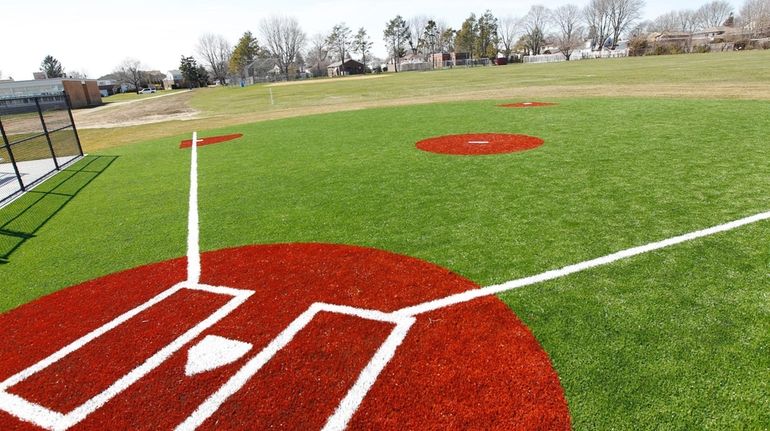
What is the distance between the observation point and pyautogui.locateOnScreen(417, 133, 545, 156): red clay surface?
10.1 metres

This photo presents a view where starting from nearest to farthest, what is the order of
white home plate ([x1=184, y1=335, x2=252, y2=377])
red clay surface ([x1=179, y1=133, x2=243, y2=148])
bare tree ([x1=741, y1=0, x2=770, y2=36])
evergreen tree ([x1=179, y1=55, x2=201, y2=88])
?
white home plate ([x1=184, y1=335, x2=252, y2=377])
red clay surface ([x1=179, y1=133, x2=243, y2=148])
bare tree ([x1=741, y1=0, x2=770, y2=36])
evergreen tree ([x1=179, y1=55, x2=201, y2=88])

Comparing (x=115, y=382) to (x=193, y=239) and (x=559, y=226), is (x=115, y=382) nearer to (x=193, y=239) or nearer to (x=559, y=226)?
(x=193, y=239)

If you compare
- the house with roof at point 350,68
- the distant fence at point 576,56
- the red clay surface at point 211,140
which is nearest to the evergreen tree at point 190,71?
the house with roof at point 350,68

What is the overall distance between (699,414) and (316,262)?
3.74 metres

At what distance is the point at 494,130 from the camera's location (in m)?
12.8

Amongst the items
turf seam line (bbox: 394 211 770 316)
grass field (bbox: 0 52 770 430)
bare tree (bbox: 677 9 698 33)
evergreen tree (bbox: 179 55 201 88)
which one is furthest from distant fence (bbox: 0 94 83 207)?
bare tree (bbox: 677 9 698 33)

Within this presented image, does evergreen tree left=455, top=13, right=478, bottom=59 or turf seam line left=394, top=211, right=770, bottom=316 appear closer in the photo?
turf seam line left=394, top=211, right=770, bottom=316

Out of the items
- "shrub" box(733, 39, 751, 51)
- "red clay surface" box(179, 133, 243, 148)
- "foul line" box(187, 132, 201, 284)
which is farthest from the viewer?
"shrub" box(733, 39, 751, 51)

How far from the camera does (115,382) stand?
326 cm

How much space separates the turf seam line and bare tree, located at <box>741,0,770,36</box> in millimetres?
115457

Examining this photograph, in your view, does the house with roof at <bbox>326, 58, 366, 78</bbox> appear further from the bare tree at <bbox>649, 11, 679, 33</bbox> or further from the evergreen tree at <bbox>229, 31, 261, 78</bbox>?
the bare tree at <bbox>649, 11, 679, 33</bbox>

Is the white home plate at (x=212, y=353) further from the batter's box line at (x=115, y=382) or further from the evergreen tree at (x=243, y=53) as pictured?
the evergreen tree at (x=243, y=53)

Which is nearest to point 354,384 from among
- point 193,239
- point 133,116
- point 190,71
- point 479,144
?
point 193,239

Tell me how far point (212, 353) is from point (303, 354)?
2.58ft
